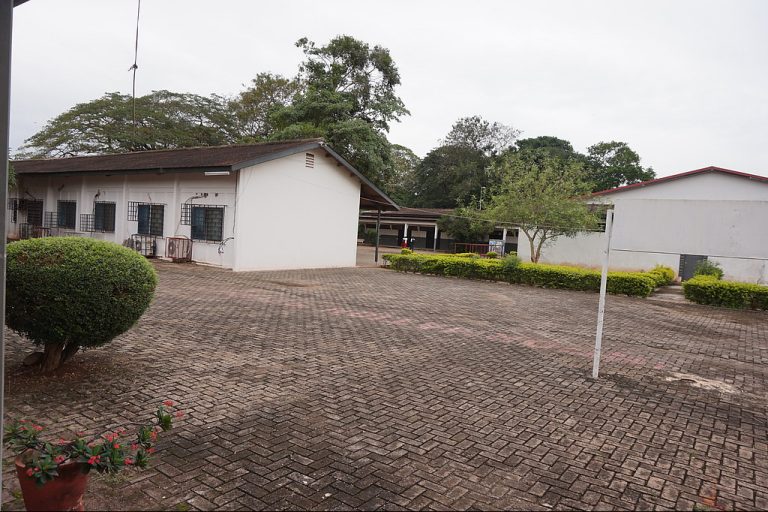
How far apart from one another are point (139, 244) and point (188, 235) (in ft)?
7.74

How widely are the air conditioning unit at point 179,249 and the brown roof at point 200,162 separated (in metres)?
2.44

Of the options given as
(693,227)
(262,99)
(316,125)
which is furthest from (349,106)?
(693,227)

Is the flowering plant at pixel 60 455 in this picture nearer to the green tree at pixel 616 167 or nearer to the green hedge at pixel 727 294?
the green hedge at pixel 727 294

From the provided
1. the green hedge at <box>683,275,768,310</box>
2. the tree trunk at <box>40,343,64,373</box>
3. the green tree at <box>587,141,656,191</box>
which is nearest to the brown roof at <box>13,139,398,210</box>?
the tree trunk at <box>40,343,64,373</box>

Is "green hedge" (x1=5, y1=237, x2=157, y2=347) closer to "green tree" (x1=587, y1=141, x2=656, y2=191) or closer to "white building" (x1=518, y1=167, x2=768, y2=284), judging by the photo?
"white building" (x1=518, y1=167, x2=768, y2=284)

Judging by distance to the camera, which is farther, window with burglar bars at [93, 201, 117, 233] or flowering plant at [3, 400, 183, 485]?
window with burglar bars at [93, 201, 117, 233]

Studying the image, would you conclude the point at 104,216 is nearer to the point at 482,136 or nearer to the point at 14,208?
the point at 14,208

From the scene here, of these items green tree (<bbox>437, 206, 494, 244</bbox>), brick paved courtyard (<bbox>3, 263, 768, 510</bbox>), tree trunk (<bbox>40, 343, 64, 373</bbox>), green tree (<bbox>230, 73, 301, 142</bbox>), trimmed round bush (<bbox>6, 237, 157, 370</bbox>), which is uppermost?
green tree (<bbox>230, 73, 301, 142</bbox>)

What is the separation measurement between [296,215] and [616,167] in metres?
49.0

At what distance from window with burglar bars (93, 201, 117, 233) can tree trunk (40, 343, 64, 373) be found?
16816 millimetres

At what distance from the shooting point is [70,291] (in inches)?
177

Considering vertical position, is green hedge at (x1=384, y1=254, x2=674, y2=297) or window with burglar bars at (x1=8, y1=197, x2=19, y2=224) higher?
window with burglar bars at (x1=8, y1=197, x2=19, y2=224)

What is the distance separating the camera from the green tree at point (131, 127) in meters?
34.3

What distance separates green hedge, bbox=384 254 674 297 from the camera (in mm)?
16297
